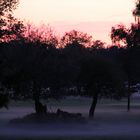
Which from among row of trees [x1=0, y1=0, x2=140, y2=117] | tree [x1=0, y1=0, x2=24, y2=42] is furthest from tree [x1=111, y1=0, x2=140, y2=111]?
tree [x1=0, y1=0, x2=24, y2=42]

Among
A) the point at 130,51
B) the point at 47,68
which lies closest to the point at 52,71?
the point at 47,68

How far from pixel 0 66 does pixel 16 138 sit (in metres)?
4.14

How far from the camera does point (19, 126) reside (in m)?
48.0

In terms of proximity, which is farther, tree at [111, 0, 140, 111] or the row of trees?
tree at [111, 0, 140, 111]

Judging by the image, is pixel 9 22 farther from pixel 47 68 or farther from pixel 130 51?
pixel 130 51

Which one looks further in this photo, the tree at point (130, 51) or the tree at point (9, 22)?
the tree at point (130, 51)

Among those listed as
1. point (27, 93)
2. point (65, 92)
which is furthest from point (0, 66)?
point (65, 92)

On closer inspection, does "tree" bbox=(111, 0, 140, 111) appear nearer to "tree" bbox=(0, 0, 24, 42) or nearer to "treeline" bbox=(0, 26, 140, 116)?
"treeline" bbox=(0, 26, 140, 116)

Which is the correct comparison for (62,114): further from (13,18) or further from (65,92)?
(13,18)

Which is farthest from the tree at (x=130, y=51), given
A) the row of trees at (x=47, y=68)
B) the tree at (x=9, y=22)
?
the tree at (x=9, y=22)

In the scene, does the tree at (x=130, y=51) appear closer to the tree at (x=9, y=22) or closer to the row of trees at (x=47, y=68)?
the row of trees at (x=47, y=68)

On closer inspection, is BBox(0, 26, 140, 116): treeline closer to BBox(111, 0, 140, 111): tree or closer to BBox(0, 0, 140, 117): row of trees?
BBox(0, 0, 140, 117): row of trees

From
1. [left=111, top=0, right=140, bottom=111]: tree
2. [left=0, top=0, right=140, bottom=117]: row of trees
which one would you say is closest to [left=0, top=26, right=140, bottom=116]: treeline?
[left=0, top=0, right=140, bottom=117]: row of trees

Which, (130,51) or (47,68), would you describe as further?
(130,51)
